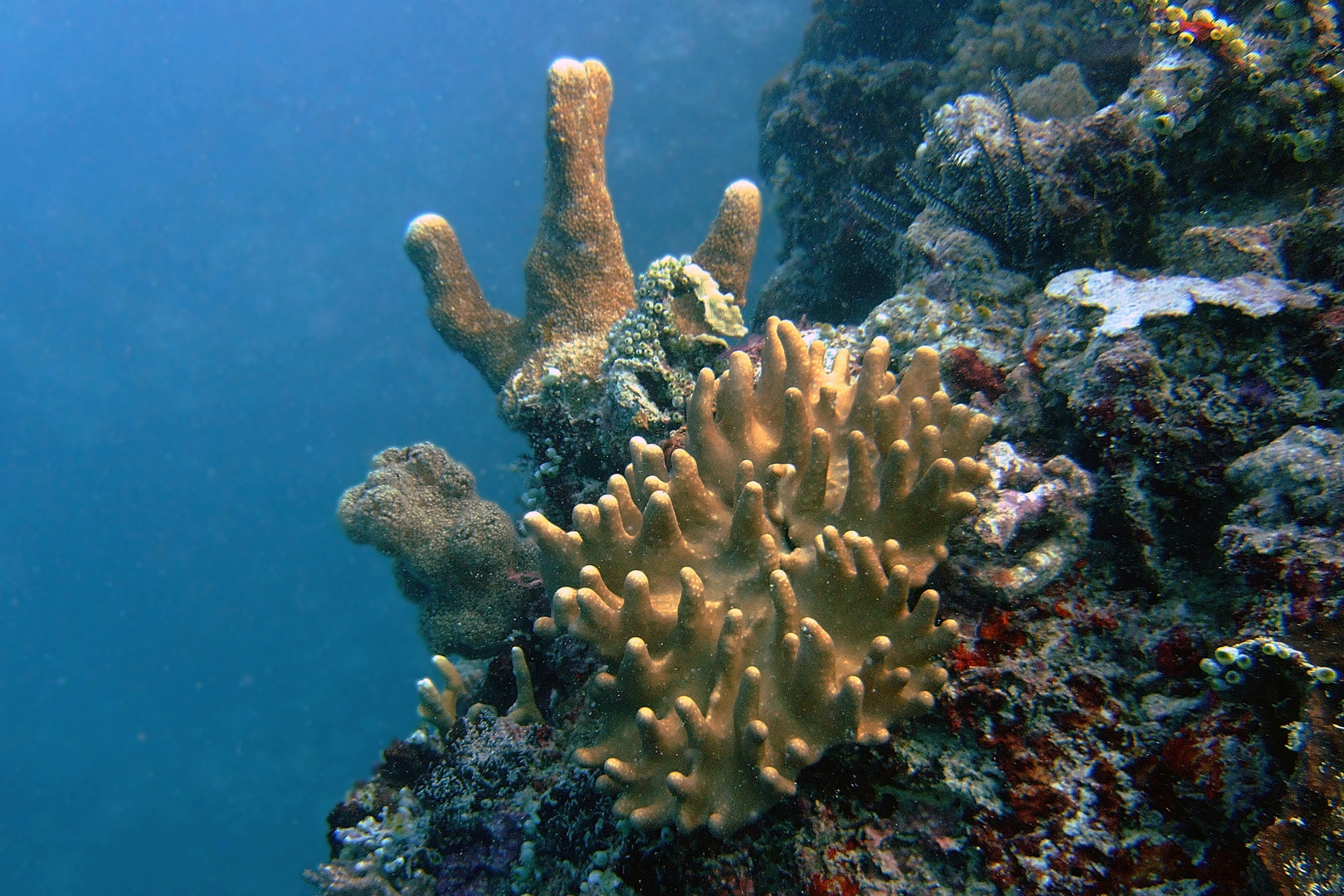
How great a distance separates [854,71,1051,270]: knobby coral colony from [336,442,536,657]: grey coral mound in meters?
3.76

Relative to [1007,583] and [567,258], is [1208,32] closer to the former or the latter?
[1007,583]

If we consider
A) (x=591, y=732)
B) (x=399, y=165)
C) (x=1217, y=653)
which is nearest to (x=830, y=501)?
(x=1217, y=653)

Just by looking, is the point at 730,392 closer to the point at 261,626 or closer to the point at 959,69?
the point at 959,69

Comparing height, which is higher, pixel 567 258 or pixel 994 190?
pixel 567 258

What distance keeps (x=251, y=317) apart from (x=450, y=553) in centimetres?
6543

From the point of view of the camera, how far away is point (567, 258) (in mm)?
5305

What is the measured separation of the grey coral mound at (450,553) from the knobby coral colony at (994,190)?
3.76 m

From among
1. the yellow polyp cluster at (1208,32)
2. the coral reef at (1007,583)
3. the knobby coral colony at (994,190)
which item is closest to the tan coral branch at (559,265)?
the coral reef at (1007,583)

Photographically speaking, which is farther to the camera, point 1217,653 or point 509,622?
point 509,622

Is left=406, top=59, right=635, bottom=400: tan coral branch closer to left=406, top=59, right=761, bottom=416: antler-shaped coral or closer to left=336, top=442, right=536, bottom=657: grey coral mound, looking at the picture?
left=406, top=59, right=761, bottom=416: antler-shaped coral

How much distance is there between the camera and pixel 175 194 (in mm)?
61188

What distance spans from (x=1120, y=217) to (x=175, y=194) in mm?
80613

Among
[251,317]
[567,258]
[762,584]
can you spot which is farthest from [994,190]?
[251,317]

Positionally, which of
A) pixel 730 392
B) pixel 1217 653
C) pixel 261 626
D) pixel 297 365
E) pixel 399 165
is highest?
pixel 399 165
